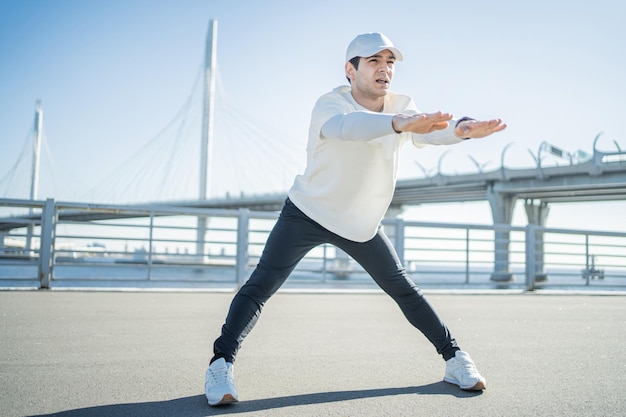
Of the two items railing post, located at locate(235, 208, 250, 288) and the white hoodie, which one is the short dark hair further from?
railing post, located at locate(235, 208, 250, 288)

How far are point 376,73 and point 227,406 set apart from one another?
1228mm

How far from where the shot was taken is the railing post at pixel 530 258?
8914 mm

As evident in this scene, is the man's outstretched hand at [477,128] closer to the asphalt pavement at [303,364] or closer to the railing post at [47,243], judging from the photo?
the asphalt pavement at [303,364]

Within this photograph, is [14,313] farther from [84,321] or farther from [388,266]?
[388,266]

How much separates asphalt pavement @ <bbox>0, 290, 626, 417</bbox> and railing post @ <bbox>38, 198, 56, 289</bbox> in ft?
5.99

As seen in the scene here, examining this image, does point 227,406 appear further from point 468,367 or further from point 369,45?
point 369,45

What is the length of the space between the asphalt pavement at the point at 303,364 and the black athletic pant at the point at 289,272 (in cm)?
18

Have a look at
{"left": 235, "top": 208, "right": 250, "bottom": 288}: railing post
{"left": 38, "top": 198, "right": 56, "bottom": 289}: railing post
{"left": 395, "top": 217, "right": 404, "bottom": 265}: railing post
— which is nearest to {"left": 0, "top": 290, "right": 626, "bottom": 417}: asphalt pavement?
{"left": 38, "top": 198, "right": 56, "bottom": 289}: railing post

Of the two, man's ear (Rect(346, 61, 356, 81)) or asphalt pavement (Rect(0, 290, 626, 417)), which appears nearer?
asphalt pavement (Rect(0, 290, 626, 417))

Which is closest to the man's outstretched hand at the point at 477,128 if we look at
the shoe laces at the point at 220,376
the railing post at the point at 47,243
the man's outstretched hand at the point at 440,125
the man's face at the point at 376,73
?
the man's outstretched hand at the point at 440,125

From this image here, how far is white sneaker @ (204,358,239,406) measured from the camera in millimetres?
1844

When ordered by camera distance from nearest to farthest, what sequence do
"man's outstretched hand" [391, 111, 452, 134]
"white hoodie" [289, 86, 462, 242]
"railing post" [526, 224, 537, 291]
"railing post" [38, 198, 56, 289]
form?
"man's outstretched hand" [391, 111, 452, 134], "white hoodie" [289, 86, 462, 242], "railing post" [38, 198, 56, 289], "railing post" [526, 224, 537, 291]

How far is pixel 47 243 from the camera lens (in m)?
6.68

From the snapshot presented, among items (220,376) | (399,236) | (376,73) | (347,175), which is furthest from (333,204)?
(399,236)
